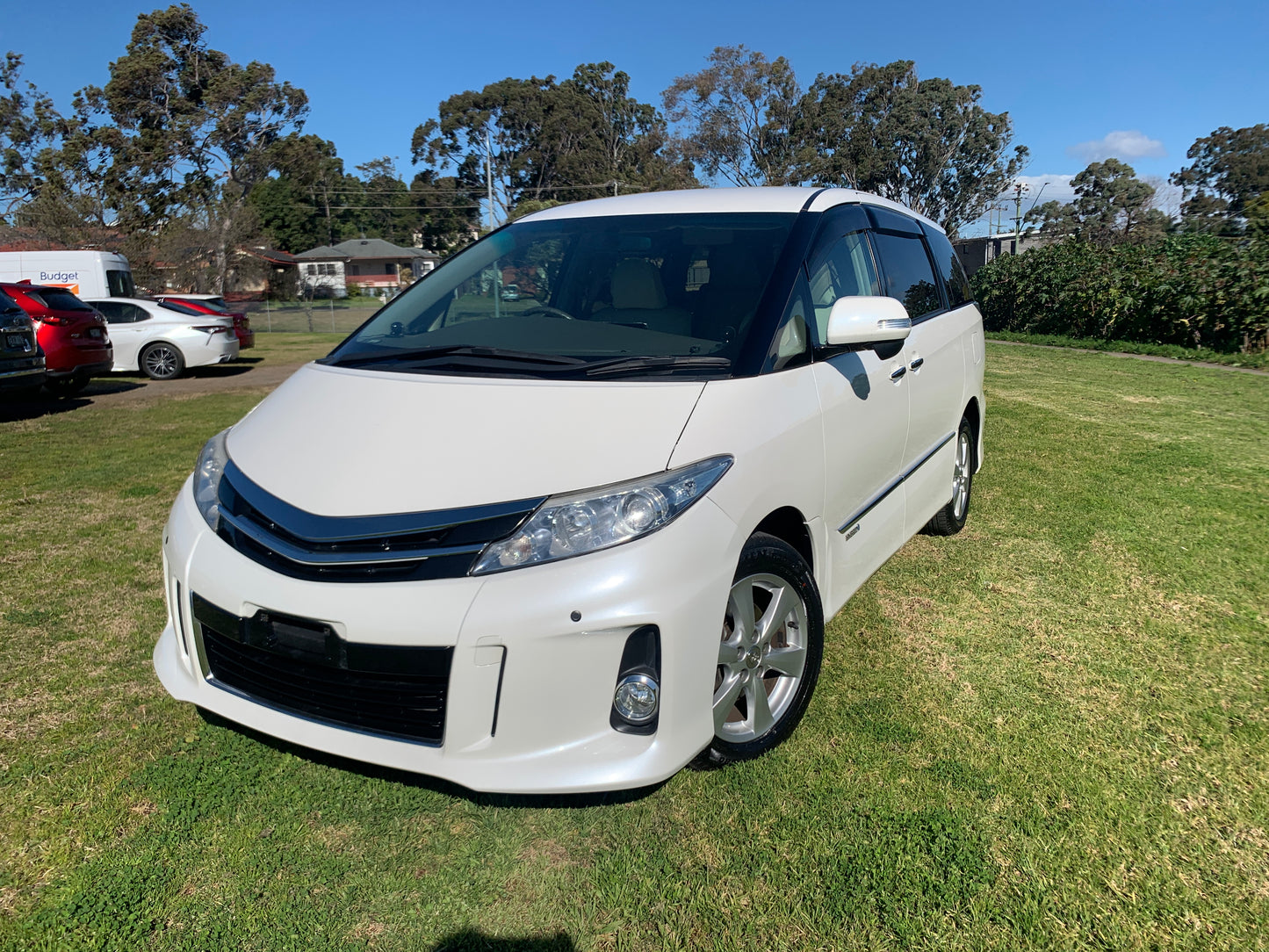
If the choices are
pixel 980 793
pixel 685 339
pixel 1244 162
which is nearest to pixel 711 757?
pixel 980 793

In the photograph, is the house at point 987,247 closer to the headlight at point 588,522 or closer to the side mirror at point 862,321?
the side mirror at point 862,321

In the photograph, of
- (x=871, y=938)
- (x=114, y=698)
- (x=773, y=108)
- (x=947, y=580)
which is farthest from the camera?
(x=773, y=108)

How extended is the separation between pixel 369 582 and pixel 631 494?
0.69 metres

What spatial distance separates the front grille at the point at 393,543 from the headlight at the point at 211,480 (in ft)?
1.42

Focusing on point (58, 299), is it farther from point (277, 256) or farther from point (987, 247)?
point (277, 256)

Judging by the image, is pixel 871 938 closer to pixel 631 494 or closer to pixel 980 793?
pixel 980 793

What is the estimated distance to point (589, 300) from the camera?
3322 mm

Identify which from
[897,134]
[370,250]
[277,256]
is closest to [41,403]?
[897,134]

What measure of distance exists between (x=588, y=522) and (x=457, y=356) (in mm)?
1050

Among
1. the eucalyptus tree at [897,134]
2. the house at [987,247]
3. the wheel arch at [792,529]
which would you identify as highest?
the eucalyptus tree at [897,134]

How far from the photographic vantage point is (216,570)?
2352 mm

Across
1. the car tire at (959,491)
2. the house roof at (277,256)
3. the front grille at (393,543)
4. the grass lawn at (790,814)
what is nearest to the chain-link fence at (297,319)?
the house roof at (277,256)

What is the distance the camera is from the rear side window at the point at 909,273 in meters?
3.90

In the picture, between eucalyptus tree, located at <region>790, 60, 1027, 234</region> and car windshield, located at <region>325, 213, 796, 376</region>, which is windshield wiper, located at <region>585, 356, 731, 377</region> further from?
eucalyptus tree, located at <region>790, 60, 1027, 234</region>
